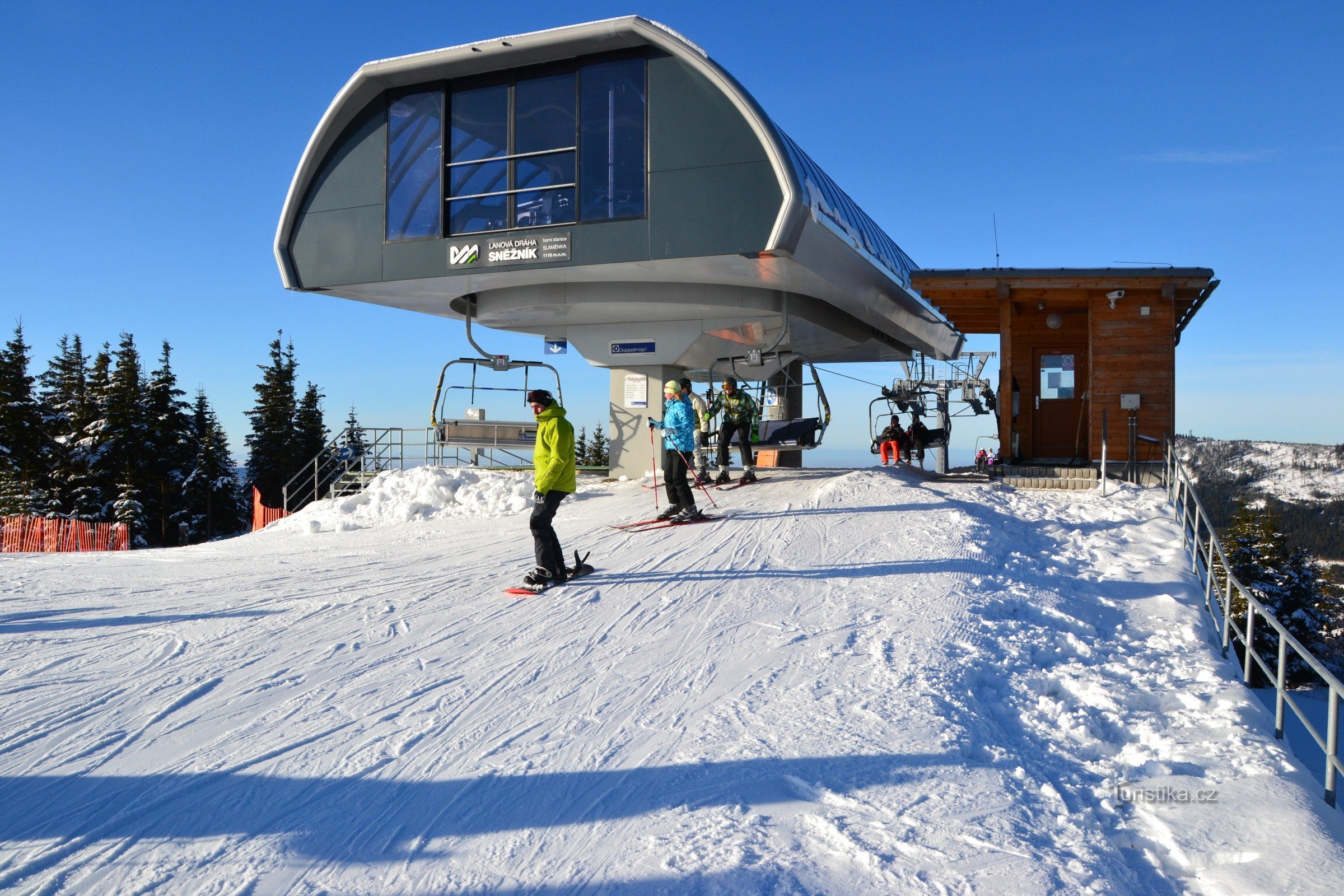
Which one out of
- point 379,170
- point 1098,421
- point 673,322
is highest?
point 379,170

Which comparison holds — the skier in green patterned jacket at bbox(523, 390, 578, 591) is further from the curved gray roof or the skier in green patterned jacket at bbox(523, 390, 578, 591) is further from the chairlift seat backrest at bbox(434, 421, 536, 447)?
the chairlift seat backrest at bbox(434, 421, 536, 447)

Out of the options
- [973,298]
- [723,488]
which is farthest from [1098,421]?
[723,488]

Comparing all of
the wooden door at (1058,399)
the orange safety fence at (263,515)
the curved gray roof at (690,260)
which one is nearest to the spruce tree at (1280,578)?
the wooden door at (1058,399)

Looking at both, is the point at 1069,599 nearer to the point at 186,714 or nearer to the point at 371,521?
the point at 186,714

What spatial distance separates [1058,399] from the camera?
17.9 meters

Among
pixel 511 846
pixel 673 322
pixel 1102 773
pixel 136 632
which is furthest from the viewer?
pixel 673 322

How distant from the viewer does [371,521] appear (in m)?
14.7

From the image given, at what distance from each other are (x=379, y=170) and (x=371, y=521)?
21.0 ft

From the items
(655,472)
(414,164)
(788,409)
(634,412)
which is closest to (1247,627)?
(655,472)

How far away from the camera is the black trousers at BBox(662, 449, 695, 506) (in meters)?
11.0

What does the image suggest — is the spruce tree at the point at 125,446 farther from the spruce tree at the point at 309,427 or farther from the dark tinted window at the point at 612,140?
the dark tinted window at the point at 612,140

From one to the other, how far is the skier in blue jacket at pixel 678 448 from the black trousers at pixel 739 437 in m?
3.35

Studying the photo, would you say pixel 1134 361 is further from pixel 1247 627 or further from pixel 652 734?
pixel 652 734

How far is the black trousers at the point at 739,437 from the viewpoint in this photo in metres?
14.6
